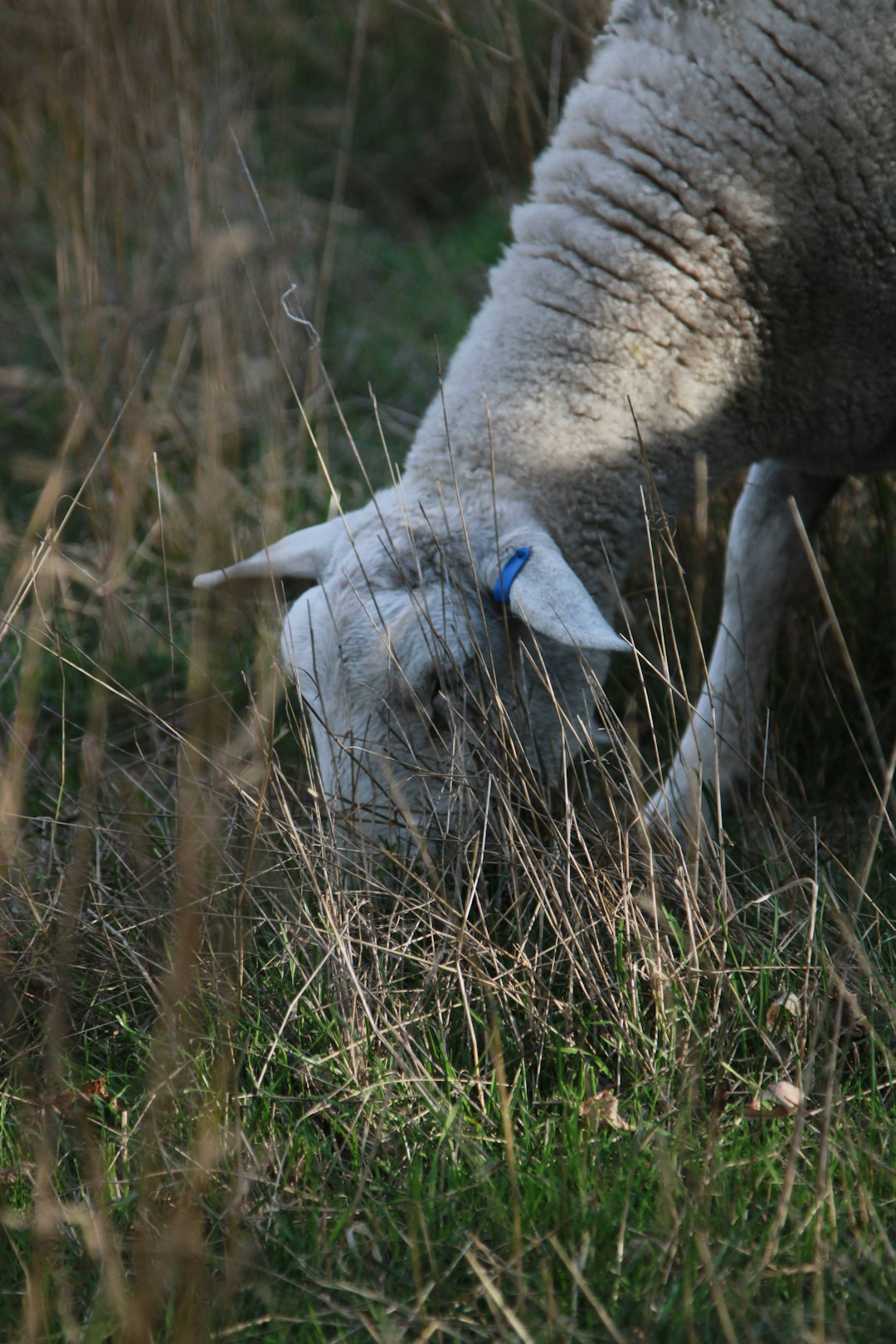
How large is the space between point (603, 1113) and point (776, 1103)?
275 millimetres

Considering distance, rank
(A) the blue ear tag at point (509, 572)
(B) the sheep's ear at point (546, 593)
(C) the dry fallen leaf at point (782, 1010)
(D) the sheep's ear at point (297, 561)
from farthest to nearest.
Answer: (D) the sheep's ear at point (297, 561) < (A) the blue ear tag at point (509, 572) < (B) the sheep's ear at point (546, 593) < (C) the dry fallen leaf at point (782, 1010)

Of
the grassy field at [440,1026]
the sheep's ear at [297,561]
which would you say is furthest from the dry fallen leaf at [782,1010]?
the sheep's ear at [297,561]

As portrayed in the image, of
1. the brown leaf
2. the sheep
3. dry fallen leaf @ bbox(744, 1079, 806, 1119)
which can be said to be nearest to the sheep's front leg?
the sheep

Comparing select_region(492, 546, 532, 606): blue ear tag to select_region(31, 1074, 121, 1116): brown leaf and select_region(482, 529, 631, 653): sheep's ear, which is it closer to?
select_region(482, 529, 631, 653): sheep's ear

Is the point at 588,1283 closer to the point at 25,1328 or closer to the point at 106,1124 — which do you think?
the point at 25,1328

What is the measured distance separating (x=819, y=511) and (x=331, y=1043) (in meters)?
2.00

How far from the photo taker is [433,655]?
2.35m

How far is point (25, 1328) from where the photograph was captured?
1555 millimetres

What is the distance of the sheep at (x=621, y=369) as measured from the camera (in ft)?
8.11

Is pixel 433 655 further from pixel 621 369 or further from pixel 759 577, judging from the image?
pixel 759 577

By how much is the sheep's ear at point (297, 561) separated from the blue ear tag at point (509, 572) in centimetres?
43

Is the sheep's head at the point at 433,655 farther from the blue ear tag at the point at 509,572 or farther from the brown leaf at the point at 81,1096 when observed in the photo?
the brown leaf at the point at 81,1096

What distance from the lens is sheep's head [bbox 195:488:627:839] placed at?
7.50 ft

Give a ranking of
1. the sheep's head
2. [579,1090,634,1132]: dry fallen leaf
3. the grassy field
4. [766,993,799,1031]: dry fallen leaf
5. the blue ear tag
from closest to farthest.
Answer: the grassy field → [579,1090,634,1132]: dry fallen leaf → [766,993,799,1031]: dry fallen leaf → the sheep's head → the blue ear tag
